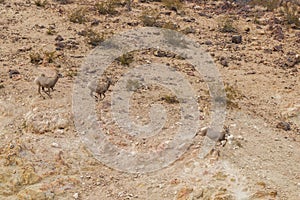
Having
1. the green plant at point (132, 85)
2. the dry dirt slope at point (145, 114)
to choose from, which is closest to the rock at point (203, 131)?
the dry dirt slope at point (145, 114)

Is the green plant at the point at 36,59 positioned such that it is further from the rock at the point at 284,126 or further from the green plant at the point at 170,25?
the rock at the point at 284,126

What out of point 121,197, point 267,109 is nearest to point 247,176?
point 121,197

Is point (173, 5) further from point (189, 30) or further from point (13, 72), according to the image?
point (13, 72)

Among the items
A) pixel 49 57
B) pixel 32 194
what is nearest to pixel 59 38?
pixel 49 57

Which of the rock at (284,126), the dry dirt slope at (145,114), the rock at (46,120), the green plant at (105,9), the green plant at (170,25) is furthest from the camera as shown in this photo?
the green plant at (105,9)

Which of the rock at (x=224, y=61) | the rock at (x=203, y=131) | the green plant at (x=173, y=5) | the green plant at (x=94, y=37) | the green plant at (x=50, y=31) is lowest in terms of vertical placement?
the green plant at (x=50, y=31)

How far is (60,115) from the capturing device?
7.27 meters

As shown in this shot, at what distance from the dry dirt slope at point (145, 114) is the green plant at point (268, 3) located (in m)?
0.54

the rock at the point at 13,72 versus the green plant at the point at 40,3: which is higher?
the green plant at the point at 40,3

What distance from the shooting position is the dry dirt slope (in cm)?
591

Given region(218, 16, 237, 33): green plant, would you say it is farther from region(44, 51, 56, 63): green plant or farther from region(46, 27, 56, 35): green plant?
region(44, 51, 56, 63): green plant

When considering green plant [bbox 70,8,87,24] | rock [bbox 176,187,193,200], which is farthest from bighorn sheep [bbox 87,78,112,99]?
green plant [bbox 70,8,87,24]

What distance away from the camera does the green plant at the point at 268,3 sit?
46.5ft

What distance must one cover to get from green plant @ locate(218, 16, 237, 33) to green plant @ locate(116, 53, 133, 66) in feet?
11.7
